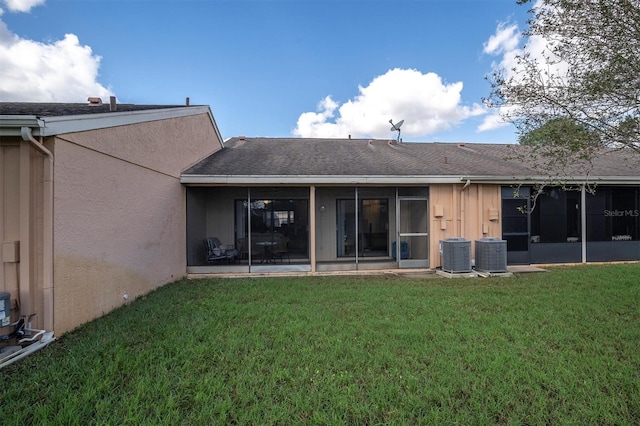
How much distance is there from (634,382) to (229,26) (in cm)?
1310

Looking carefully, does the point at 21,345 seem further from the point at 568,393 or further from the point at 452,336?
the point at 568,393

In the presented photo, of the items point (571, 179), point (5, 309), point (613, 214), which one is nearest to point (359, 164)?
point (571, 179)

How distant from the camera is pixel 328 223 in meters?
10.6

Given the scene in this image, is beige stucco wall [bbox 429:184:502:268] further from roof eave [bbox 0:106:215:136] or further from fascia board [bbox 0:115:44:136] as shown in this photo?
fascia board [bbox 0:115:44:136]

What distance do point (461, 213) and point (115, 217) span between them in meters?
8.56

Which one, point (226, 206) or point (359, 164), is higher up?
point (359, 164)

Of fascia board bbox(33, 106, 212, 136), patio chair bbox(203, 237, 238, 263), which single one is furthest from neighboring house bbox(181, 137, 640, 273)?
fascia board bbox(33, 106, 212, 136)

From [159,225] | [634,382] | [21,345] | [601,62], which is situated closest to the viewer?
[634,382]

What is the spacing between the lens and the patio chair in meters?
8.91

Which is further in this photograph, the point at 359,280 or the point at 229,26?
the point at 229,26

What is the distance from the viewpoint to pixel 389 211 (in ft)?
34.3

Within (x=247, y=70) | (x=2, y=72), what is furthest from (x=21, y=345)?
(x=247, y=70)

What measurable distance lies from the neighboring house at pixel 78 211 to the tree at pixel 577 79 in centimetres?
657

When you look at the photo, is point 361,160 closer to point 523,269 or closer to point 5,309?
point 523,269
